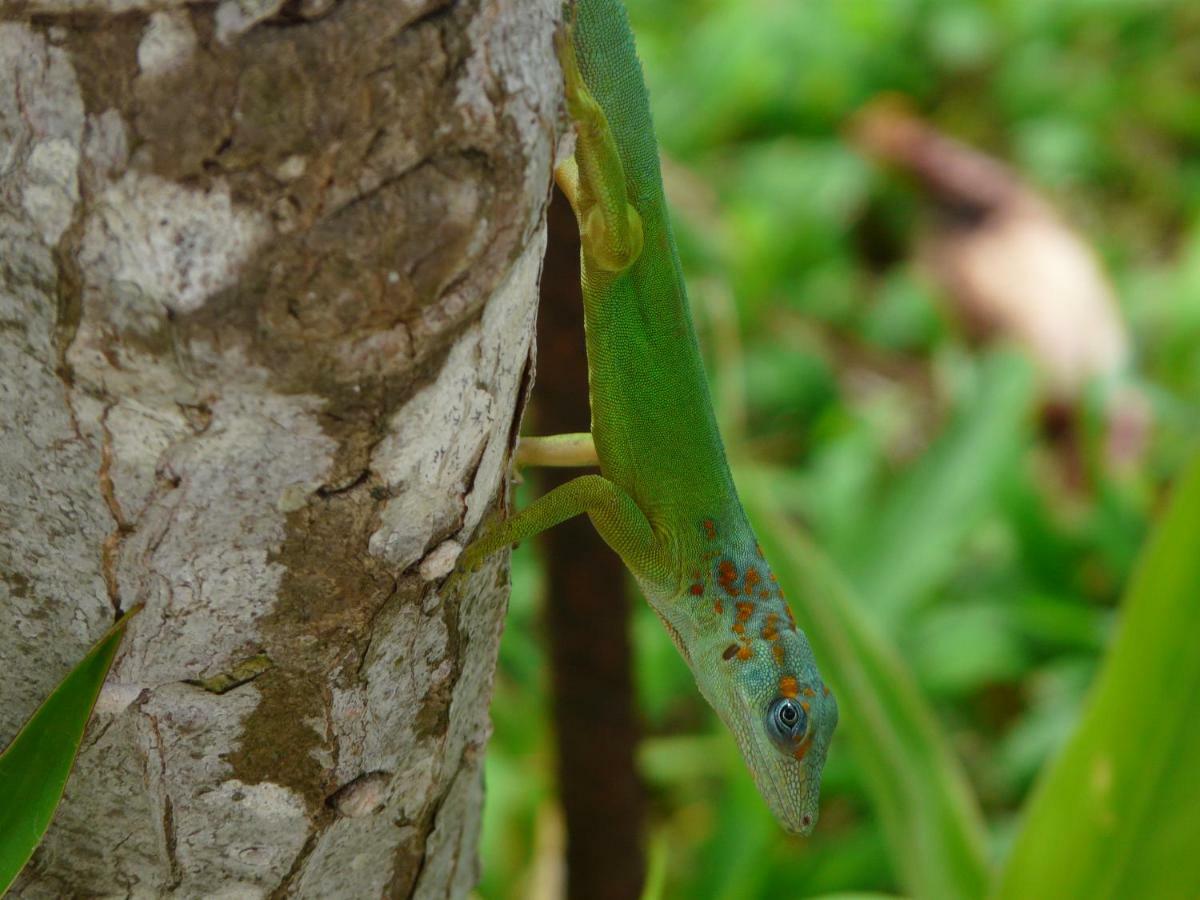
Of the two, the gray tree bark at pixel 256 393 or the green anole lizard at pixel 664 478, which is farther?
the green anole lizard at pixel 664 478

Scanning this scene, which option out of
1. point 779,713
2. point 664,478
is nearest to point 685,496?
point 664,478

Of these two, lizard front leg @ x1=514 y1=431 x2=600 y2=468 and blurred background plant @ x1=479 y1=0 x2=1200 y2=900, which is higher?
lizard front leg @ x1=514 y1=431 x2=600 y2=468

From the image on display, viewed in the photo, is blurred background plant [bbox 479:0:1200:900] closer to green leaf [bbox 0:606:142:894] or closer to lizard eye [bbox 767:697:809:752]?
lizard eye [bbox 767:697:809:752]

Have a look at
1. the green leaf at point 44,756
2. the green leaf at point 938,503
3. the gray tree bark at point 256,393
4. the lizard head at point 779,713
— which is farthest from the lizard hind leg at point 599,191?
the green leaf at point 938,503

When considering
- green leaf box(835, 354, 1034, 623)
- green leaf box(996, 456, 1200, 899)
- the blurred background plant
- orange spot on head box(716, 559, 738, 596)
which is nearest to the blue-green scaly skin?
orange spot on head box(716, 559, 738, 596)

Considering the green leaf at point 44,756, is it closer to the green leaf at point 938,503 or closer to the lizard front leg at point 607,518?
the lizard front leg at point 607,518

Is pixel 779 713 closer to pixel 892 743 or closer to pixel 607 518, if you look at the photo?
pixel 607 518

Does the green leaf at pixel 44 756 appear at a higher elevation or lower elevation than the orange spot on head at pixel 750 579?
higher
